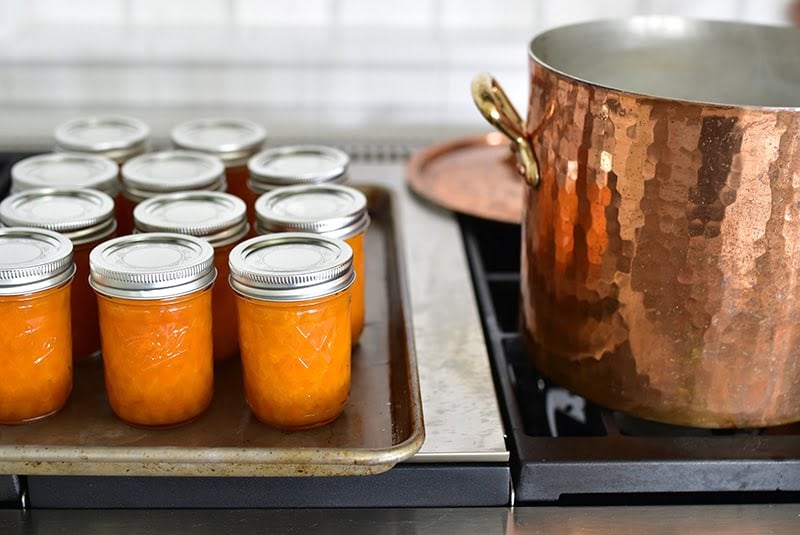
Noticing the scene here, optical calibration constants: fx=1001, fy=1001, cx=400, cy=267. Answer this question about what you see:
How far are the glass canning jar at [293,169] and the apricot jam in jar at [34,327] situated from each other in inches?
7.7

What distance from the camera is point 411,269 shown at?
0.87 meters

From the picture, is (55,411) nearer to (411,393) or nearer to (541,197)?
(411,393)

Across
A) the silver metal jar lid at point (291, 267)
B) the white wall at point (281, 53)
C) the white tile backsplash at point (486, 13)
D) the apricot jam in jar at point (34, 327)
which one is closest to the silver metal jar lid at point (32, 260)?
the apricot jam in jar at point (34, 327)

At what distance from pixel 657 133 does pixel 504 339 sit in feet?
0.80

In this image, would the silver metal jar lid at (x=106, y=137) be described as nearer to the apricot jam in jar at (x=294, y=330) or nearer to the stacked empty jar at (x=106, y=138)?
the stacked empty jar at (x=106, y=138)

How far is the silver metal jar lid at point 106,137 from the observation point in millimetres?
879

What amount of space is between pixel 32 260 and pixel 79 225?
9 cm

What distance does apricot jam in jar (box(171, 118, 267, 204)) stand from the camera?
2.88ft

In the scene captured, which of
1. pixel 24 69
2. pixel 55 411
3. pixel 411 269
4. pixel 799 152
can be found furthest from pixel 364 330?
pixel 24 69

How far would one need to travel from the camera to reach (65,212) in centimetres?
72

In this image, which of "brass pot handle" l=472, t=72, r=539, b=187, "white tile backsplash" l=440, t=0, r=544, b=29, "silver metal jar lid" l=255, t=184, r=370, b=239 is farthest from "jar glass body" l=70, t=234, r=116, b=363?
"white tile backsplash" l=440, t=0, r=544, b=29

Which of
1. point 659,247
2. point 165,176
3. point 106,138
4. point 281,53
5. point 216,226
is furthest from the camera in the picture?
point 281,53

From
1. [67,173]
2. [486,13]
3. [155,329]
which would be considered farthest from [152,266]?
[486,13]

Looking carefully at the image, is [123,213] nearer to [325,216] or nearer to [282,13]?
[325,216]
